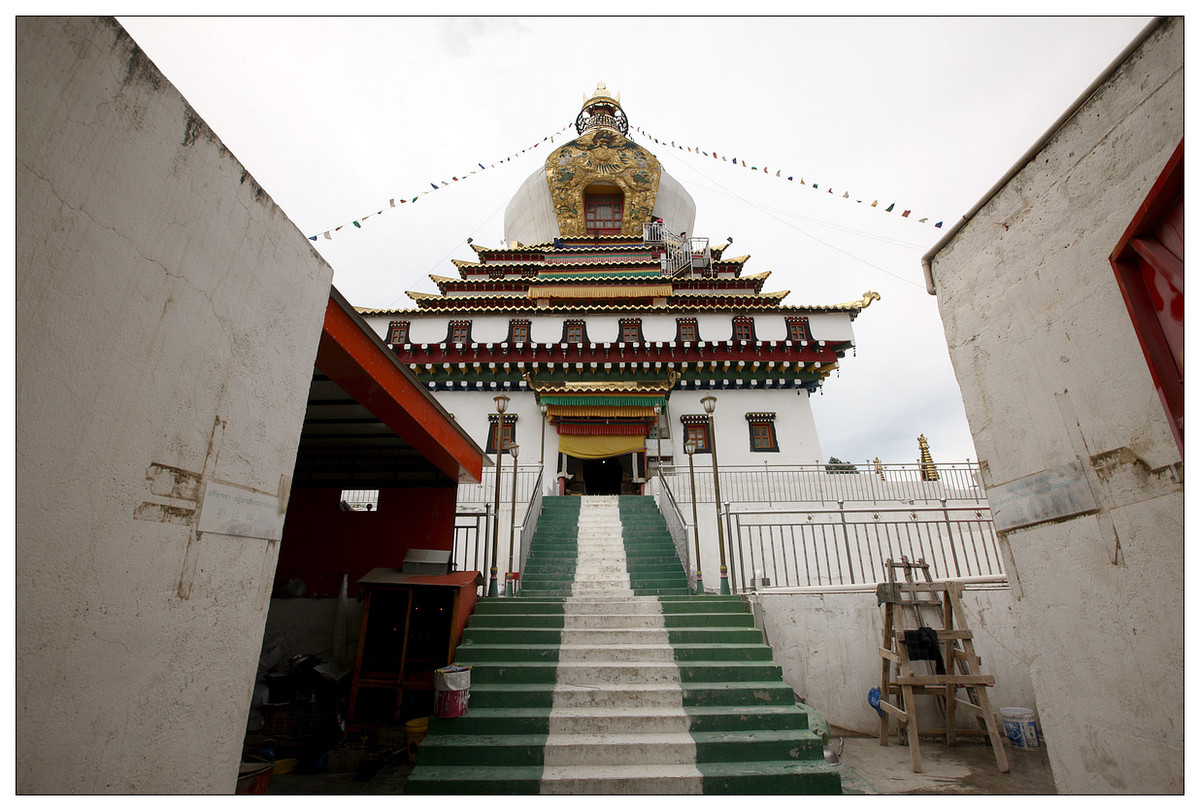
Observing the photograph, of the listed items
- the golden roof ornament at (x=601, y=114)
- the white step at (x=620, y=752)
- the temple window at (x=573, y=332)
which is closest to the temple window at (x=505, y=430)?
the temple window at (x=573, y=332)

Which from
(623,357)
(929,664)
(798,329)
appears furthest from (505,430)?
(929,664)

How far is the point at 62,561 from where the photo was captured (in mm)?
2293

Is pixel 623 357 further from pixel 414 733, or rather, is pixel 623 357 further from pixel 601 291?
pixel 414 733

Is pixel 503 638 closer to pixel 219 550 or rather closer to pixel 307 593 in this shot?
pixel 307 593

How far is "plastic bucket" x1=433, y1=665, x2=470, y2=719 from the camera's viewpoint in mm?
5613

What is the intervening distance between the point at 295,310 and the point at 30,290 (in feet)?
5.35

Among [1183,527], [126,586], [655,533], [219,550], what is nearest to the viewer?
[126,586]

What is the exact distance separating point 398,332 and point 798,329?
15.9 m

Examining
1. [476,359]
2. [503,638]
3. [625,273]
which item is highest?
[625,273]

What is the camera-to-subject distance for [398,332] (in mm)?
22703

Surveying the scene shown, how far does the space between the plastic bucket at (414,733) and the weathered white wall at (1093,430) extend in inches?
209

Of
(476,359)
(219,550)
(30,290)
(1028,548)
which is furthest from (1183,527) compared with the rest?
(476,359)

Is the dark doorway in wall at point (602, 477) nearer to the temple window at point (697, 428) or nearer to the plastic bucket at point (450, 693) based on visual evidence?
the temple window at point (697, 428)

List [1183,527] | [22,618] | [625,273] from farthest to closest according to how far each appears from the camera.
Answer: [625,273], [1183,527], [22,618]
